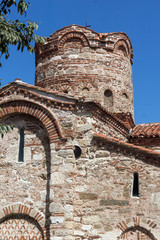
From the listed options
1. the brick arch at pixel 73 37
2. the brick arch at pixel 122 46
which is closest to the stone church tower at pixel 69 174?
the brick arch at pixel 73 37

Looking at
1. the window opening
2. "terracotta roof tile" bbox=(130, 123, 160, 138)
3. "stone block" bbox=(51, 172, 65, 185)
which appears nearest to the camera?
"stone block" bbox=(51, 172, 65, 185)

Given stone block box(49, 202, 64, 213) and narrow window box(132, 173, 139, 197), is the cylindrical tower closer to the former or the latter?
narrow window box(132, 173, 139, 197)

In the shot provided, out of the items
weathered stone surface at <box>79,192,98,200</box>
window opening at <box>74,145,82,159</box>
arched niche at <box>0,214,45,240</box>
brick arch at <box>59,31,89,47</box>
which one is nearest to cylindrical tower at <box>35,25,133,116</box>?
brick arch at <box>59,31,89,47</box>

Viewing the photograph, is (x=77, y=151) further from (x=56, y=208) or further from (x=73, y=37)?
(x=73, y=37)

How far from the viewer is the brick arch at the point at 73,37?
40.2 feet

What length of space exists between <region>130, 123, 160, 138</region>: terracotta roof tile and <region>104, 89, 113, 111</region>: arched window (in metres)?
1.09

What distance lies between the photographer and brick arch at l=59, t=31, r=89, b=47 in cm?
1226

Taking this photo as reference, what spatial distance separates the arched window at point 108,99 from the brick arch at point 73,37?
70.6 inches

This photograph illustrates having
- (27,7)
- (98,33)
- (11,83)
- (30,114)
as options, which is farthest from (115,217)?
(98,33)

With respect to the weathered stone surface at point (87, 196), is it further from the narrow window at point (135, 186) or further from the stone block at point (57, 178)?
the narrow window at point (135, 186)

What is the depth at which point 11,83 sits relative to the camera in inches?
369

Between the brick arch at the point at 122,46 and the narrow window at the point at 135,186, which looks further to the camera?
the brick arch at the point at 122,46

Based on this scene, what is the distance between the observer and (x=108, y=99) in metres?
11.9

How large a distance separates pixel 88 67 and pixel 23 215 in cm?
548
